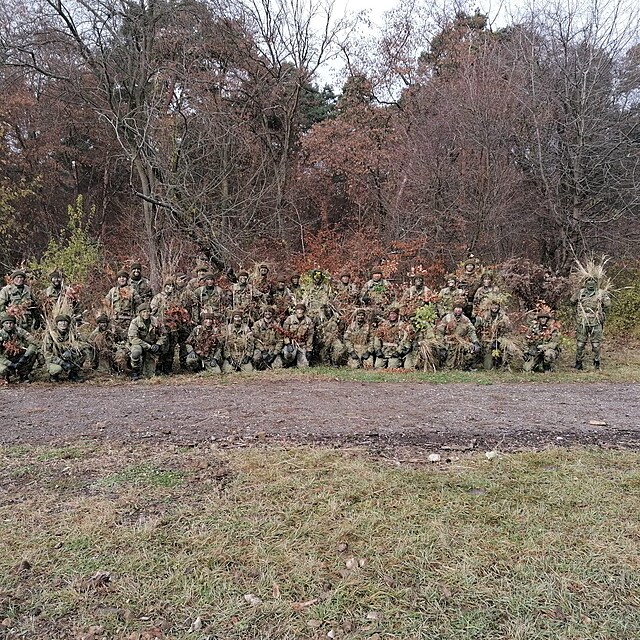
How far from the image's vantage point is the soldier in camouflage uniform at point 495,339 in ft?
34.1

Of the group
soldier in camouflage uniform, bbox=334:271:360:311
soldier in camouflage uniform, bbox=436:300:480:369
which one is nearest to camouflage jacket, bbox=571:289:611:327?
soldier in camouflage uniform, bbox=436:300:480:369

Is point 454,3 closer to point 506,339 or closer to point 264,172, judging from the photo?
point 264,172

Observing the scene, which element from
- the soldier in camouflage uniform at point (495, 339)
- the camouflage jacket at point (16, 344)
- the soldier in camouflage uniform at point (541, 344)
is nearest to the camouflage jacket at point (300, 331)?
the soldier in camouflage uniform at point (495, 339)

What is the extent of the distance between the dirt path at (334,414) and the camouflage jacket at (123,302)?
5.37ft

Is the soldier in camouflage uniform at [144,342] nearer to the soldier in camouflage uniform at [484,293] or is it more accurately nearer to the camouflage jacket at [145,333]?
the camouflage jacket at [145,333]

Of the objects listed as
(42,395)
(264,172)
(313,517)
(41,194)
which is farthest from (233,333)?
(41,194)

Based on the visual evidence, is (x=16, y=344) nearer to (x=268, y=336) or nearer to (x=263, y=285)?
(x=268, y=336)

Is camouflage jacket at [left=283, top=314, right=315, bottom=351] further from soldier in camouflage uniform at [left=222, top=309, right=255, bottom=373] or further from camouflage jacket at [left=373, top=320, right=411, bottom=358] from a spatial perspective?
camouflage jacket at [left=373, top=320, right=411, bottom=358]

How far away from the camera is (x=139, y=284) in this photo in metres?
10.7

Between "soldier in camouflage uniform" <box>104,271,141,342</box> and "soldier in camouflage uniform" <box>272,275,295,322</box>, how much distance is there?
2.66 meters

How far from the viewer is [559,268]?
15.8 meters

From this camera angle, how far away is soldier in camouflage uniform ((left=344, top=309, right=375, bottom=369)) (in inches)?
432

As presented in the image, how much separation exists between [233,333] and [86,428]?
4364mm

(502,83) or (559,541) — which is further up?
(502,83)
